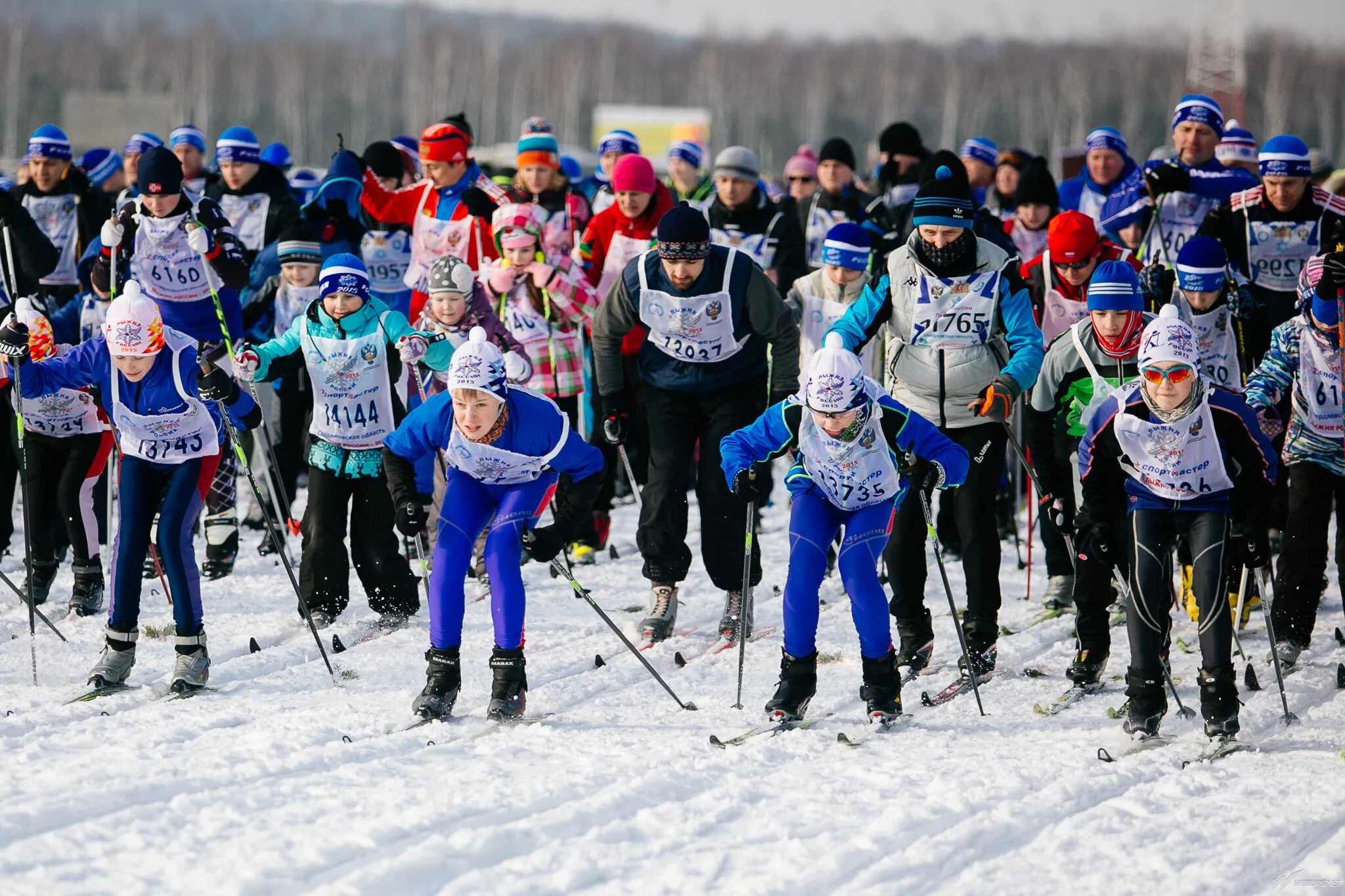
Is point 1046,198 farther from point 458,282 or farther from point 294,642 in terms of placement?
point 294,642

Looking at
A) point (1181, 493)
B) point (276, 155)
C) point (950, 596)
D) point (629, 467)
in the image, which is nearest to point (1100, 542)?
point (1181, 493)

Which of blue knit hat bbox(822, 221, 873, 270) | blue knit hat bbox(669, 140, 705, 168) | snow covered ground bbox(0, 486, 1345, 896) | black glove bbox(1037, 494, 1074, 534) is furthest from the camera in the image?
blue knit hat bbox(669, 140, 705, 168)

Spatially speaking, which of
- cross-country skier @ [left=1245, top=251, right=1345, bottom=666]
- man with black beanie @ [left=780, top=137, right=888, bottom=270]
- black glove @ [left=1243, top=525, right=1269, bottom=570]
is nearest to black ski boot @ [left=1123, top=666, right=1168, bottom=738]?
black glove @ [left=1243, top=525, right=1269, bottom=570]

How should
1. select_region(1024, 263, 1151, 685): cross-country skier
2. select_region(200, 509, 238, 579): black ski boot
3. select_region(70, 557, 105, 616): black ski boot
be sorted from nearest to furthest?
select_region(1024, 263, 1151, 685): cross-country skier → select_region(70, 557, 105, 616): black ski boot → select_region(200, 509, 238, 579): black ski boot

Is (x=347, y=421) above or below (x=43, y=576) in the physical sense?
above

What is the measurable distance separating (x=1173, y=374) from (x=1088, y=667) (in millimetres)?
1424

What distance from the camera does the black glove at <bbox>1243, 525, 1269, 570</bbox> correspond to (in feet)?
18.5

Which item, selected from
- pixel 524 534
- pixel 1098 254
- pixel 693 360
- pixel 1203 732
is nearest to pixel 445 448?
pixel 524 534

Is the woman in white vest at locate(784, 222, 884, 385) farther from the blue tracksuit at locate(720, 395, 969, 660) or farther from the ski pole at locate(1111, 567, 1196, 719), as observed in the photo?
the ski pole at locate(1111, 567, 1196, 719)

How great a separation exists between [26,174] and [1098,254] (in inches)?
294

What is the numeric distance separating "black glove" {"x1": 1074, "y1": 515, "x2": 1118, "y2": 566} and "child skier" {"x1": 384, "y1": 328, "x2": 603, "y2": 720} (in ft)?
6.29

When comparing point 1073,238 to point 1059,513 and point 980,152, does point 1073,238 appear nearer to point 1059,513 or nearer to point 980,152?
point 1059,513

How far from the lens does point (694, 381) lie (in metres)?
7.03

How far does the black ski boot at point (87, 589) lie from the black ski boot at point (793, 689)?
358 cm
